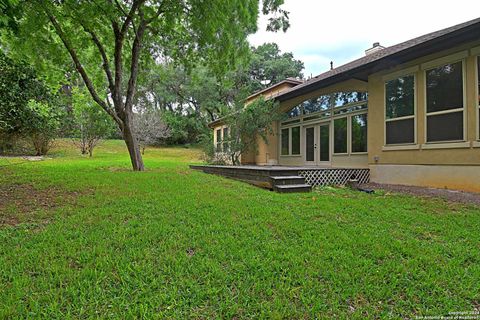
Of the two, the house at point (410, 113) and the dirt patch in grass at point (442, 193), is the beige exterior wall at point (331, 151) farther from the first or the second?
the dirt patch in grass at point (442, 193)

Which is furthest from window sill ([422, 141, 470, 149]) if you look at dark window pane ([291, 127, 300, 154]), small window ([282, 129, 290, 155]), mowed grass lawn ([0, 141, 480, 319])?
small window ([282, 129, 290, 155])

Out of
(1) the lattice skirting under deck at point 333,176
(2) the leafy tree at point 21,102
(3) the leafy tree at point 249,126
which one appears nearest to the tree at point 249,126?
(3) the leafy tree at point 249,126

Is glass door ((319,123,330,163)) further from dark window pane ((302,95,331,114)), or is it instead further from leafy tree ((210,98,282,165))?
leafy tree ((210,98,282,165))

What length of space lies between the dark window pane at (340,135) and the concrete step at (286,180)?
3610mm

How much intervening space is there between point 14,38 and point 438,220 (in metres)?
11.8

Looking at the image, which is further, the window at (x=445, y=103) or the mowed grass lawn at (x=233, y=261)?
the window at (x=445, y=103)

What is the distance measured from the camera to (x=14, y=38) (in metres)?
7.81

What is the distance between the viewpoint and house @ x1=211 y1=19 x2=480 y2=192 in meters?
5.94

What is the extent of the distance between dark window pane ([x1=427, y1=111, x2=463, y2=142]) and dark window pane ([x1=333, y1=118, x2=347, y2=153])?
2992 millimetres

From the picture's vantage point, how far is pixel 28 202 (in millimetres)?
4473

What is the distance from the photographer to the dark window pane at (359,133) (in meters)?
8.73

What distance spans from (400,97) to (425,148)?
5.47 ft

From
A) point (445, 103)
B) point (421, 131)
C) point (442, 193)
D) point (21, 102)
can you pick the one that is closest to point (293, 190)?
point (442, 193)

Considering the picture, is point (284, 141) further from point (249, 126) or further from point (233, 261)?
point (233, 261)
